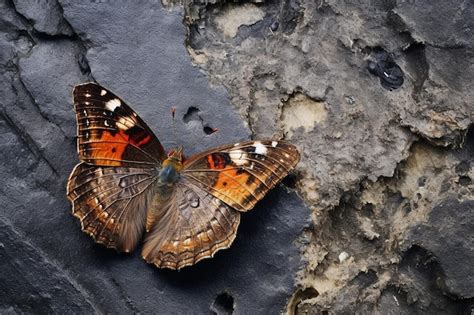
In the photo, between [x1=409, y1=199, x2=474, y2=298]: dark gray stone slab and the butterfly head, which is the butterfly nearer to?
the butterfly head

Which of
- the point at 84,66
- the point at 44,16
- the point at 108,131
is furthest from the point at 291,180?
the point at 44,16

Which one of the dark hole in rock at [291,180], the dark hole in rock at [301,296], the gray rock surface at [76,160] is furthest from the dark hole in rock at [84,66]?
the dark hole in rock at [301,296]

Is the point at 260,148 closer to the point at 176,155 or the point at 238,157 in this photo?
the point at 238,157

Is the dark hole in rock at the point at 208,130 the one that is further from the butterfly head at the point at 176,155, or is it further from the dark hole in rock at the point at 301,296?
the dark hole in rock at the point at 301,296

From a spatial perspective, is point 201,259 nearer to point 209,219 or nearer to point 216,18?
point 209,219

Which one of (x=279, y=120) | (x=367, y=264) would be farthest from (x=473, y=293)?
(x=279, y=120)

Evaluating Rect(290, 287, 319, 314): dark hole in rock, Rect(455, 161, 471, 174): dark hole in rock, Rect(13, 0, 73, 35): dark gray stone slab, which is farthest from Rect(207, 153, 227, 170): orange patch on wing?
Rect(455, 161, 471, 174): dark hole in rock
